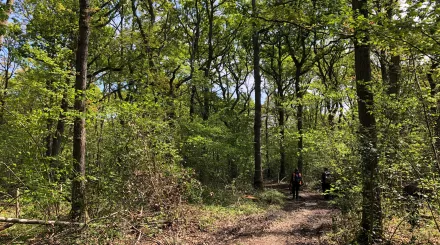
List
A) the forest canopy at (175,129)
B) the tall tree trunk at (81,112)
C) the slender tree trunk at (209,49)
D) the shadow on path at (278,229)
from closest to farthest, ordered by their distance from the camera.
A: 1. the forest canopy at (175,129)
2. the tall tree trunk at (81,112)
3. the shadow on path at (278,229)
4. the slender tree trunk at (209,49)

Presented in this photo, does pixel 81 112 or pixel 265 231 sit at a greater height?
pixel 81 112

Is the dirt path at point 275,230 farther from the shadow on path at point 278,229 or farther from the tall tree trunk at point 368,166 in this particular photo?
the tall tree trunk at point 368,166

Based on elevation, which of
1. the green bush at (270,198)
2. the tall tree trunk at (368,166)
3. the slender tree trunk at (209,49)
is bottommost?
the green bush at (270,198)

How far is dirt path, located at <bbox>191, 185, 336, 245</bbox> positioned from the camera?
25.0 feet

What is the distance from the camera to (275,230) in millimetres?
8781

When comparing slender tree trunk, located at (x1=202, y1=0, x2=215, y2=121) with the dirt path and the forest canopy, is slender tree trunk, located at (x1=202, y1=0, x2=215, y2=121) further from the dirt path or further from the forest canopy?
the dirt path

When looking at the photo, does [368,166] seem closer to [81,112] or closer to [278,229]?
[278,229]

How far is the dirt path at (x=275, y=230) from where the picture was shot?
300 inches

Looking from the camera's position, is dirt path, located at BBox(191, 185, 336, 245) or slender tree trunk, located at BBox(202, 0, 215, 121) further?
slender tree trunk, located at BBox(202, 0, 215, 121)

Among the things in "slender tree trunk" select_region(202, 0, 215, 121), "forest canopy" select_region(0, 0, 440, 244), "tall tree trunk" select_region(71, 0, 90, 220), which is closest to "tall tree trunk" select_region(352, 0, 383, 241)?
"forest canopy" select_region(0, 0, 440, 244)

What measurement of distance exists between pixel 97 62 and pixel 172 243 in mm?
15314

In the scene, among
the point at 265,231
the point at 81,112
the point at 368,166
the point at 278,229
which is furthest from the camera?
the point at 278,229

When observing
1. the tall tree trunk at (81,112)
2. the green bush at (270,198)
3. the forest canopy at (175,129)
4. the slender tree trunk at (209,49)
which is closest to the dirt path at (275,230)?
the forest canopy at (175,129)

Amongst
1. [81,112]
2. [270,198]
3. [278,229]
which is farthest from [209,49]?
[278,229]
